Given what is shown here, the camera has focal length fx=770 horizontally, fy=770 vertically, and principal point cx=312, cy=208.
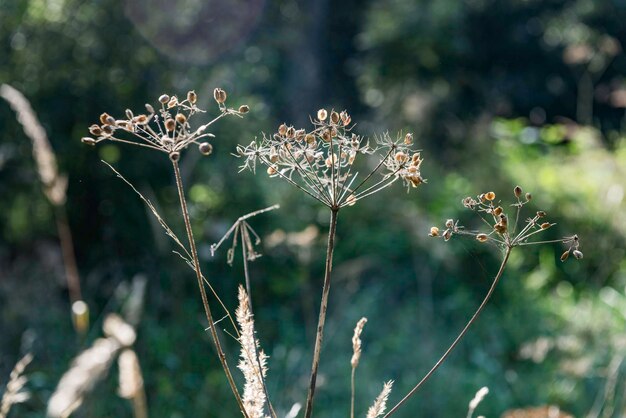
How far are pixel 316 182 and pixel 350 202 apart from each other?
9cm

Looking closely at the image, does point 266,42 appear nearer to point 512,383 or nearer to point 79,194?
point 79,194

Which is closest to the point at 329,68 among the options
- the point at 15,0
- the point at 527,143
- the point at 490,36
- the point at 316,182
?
the point at 490,36

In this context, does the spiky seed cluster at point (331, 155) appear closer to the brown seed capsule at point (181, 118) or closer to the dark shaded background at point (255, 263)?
the brown seed capsule at point (181, 118)

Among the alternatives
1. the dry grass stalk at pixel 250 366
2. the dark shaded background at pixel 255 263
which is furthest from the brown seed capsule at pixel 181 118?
the dark shaded background at pixel 255 263

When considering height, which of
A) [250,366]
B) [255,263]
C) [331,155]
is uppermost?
[331,155]

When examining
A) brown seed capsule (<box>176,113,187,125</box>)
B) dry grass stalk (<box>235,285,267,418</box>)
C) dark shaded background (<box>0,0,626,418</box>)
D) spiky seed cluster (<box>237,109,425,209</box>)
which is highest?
brown seed capsule (<box>176,113,187,125</box>)

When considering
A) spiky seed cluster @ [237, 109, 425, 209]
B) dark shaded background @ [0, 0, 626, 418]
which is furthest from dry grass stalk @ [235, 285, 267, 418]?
dark shaded background @ [0, 0, 626, 418]

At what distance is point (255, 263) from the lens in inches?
194

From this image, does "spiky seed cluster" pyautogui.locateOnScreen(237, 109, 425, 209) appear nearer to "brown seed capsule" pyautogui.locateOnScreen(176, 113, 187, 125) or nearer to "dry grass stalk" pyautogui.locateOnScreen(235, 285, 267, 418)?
"brown seed capsule" pyautogui.locateOnScreen(176, 113, 187, 125)

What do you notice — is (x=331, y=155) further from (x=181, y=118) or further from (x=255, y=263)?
(x=255, y=263)

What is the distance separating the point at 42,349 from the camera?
4152 millimetres

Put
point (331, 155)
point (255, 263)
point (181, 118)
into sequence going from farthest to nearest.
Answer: point (255, 263), point (331, 155), point (181, 118)

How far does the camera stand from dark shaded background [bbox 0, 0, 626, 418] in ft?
13.0

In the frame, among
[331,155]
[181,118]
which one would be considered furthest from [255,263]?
[181,118]
